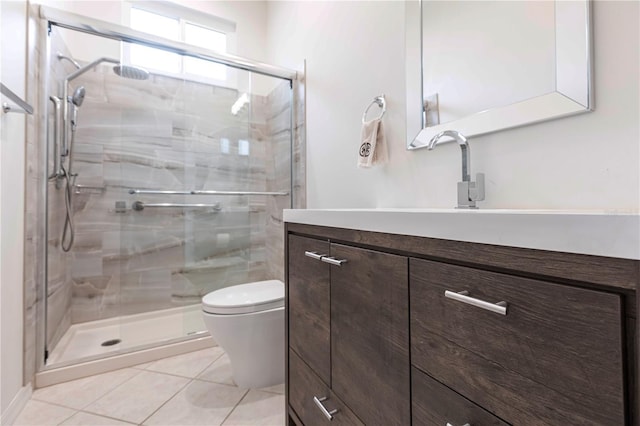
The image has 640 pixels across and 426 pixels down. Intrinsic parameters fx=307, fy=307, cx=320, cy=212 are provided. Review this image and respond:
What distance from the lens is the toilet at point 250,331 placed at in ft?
4.47

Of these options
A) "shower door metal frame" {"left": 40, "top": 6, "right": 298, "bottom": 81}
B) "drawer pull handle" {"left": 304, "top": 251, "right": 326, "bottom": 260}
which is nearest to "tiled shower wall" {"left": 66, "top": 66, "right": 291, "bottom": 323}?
"shower door metal frame" {"left": 40, "top": 6, "right": 298, "bottom": 81}

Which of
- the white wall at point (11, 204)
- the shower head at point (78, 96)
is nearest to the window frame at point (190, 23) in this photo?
the shower head at point (78, 96)

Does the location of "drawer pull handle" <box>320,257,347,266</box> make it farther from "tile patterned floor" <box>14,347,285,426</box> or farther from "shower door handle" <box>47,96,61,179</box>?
"shower door handle" <box>47,96,61,179</box>

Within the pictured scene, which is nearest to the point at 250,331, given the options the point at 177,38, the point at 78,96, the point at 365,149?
the point at 365,149

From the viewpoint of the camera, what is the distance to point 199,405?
1.33 metres

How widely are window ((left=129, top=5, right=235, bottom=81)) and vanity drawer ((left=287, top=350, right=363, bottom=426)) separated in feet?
6.39

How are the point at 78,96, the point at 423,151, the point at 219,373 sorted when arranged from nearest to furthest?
the point at 423,151 < the point at 219,373 < the point at 78,96

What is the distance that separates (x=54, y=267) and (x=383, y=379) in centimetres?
195

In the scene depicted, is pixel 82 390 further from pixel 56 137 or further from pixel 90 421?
pixel 56 137

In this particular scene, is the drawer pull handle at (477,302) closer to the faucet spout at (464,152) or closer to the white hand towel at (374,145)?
the faucet spout at (464,152)

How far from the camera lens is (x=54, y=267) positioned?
1729 mm

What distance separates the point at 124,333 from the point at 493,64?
2452 millimetres

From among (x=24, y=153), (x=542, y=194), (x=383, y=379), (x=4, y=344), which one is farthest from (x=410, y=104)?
(x=4, y=344)

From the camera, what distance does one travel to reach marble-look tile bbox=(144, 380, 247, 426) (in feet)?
4.06
